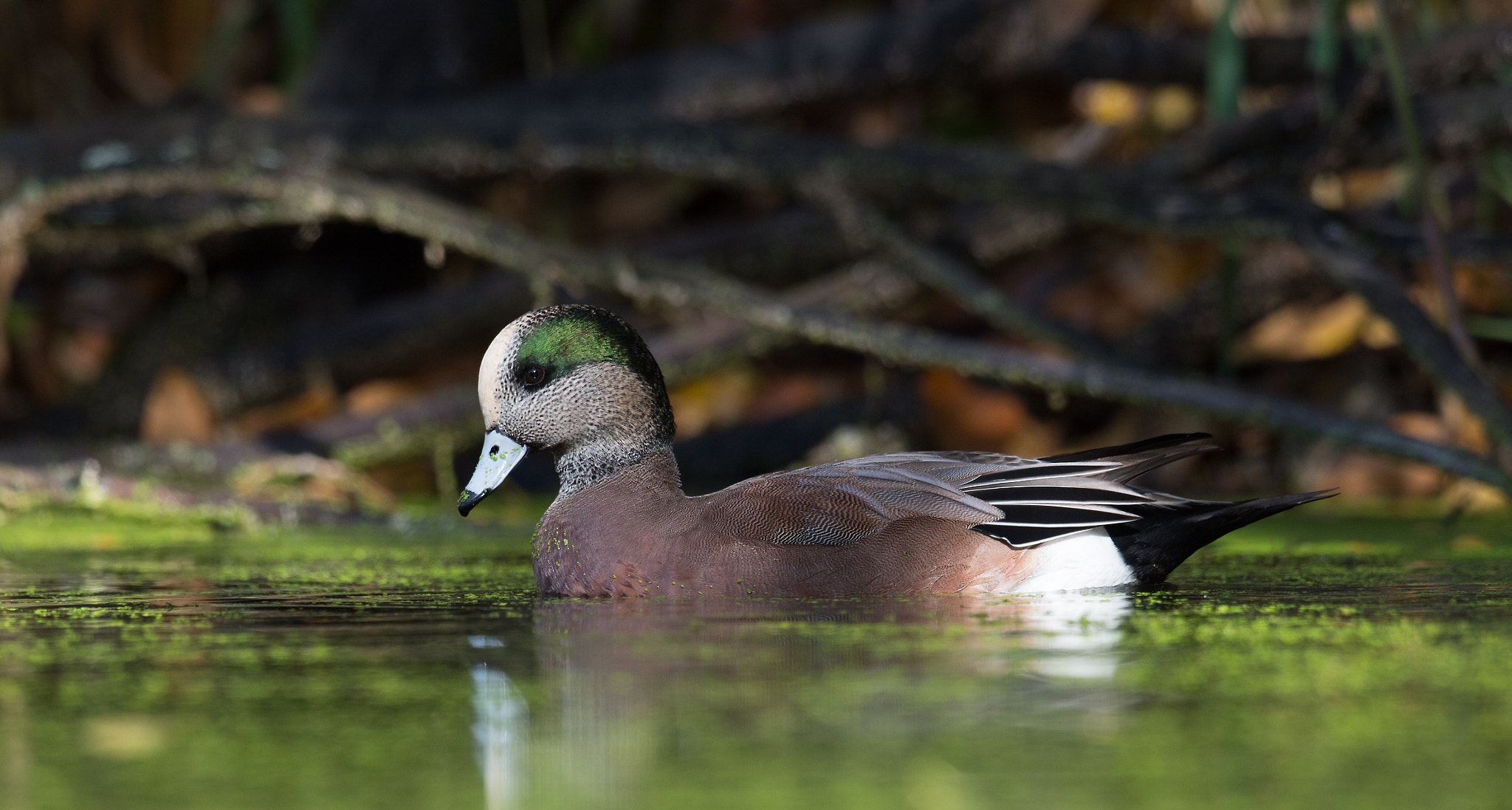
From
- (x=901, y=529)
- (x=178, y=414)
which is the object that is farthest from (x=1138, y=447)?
(x=178, y=414)

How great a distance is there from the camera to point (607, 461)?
330 cm

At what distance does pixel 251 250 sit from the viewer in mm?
6492

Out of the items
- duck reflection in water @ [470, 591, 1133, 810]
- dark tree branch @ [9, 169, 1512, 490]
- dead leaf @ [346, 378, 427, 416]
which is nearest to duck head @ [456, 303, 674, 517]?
duck reflection in water @ [470, 591, 1133, 810]

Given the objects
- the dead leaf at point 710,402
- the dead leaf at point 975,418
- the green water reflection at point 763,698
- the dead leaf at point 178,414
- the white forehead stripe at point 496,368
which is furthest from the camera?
the dead leaf at point 710,402

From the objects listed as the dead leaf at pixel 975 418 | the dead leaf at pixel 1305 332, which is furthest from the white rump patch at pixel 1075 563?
the dead leaf at pixel 1305 332

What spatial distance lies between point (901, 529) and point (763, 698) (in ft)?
3.52

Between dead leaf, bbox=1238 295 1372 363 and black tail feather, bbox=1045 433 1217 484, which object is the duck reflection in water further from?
dead leaf, bbox=1238 295 1372 363

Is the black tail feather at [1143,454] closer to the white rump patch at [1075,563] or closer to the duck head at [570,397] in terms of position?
the white rump patch at [1075,563]

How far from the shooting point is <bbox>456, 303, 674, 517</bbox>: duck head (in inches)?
129

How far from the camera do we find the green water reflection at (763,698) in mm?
1462

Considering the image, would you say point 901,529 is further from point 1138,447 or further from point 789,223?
point 789,223

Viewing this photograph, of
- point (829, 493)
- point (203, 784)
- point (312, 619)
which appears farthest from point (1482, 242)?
point (203, 784)

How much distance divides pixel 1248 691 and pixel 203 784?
114 centimetres

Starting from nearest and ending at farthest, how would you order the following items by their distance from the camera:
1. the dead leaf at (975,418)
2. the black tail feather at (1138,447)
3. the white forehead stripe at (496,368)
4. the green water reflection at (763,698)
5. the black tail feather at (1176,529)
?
the green water reflection at (763,698), the black tail feather at (1176,529), the black tail feather at (1138,447), the white forehead stripe at (496,368), the dead leaf at (975,418)
